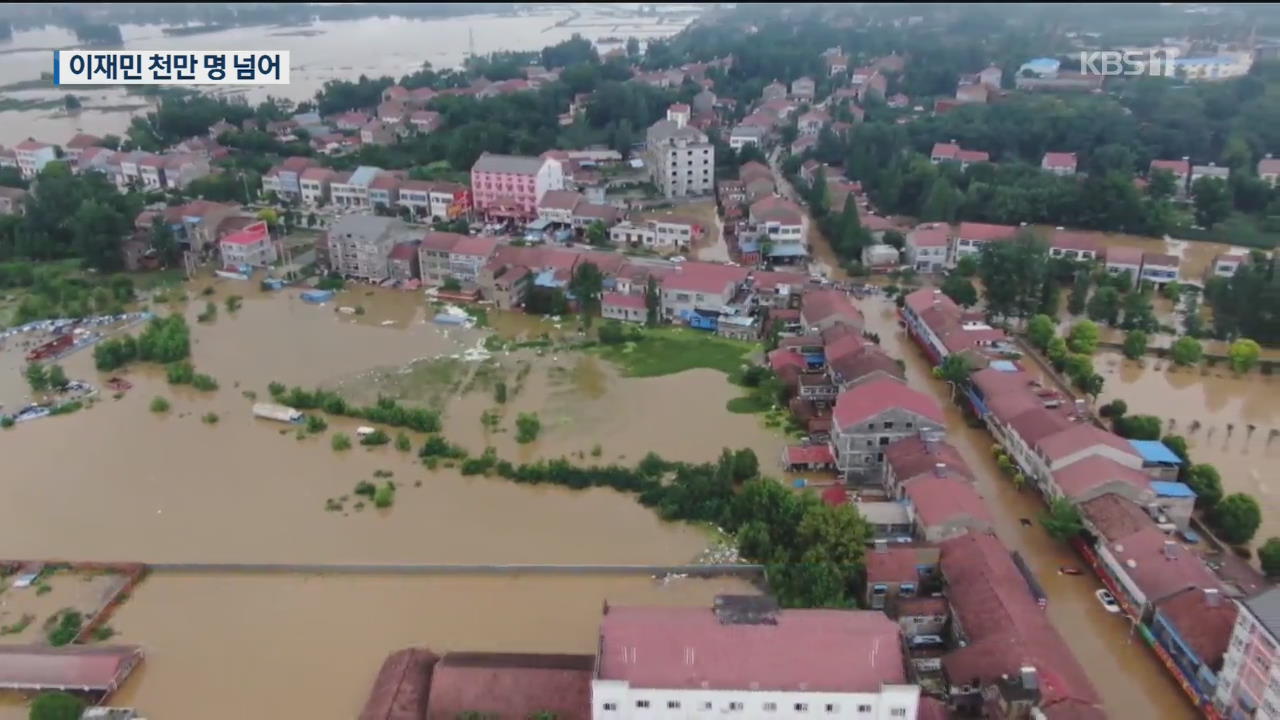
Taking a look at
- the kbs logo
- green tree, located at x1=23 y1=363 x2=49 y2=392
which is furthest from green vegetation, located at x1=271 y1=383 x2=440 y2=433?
the kbs logo

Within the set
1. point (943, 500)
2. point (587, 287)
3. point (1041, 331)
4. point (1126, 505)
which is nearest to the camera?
point (943, 500)

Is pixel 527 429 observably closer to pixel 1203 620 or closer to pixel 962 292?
pixel 1203 620

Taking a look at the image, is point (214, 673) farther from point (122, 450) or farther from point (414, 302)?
point (414, 302)

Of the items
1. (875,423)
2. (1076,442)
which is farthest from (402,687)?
(1076,442)

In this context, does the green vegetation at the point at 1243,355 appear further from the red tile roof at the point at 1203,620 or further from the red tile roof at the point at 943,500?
the red tile roof at the point at 1203,620

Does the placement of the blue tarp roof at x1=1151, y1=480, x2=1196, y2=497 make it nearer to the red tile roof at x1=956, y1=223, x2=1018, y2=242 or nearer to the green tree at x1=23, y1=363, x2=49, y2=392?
the red tile roof at x1=956, y1=223, x2=1018, y2=242

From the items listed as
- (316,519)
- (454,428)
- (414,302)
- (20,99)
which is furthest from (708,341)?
(20,99)
